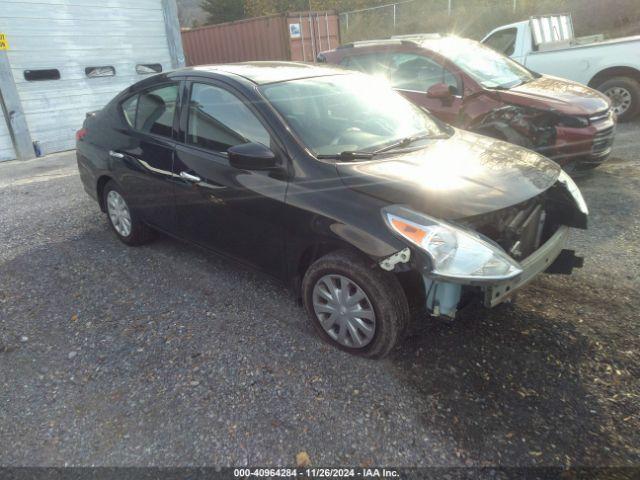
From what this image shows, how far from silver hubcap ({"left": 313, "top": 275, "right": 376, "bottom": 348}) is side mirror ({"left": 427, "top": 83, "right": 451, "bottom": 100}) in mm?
3534

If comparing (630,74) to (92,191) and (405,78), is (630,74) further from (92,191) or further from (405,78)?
(92,191)

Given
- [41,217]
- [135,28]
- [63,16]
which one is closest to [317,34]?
[135,28]

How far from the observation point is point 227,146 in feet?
10.6

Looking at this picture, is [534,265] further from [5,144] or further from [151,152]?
[5,144]

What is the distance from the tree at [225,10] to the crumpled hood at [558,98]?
86.9ft

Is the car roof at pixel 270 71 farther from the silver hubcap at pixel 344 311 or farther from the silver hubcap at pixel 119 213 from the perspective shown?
the silver hubcap at pixel 344 311

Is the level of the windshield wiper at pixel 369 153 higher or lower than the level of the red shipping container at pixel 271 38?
lower

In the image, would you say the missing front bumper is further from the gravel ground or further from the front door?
the front door

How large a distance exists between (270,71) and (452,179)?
170 centimetres

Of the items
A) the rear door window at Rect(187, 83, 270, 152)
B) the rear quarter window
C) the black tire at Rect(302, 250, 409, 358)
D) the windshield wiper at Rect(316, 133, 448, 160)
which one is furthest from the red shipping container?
the black tire at Rect(302, 250, 409, 358)

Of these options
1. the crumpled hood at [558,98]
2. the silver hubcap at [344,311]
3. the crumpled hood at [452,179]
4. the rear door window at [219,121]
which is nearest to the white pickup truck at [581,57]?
the crumpled hood at [558,98]

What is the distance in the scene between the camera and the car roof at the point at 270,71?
3408 mm

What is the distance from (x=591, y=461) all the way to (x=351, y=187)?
174cm

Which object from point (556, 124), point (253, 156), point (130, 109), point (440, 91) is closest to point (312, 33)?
point (440, 91)
